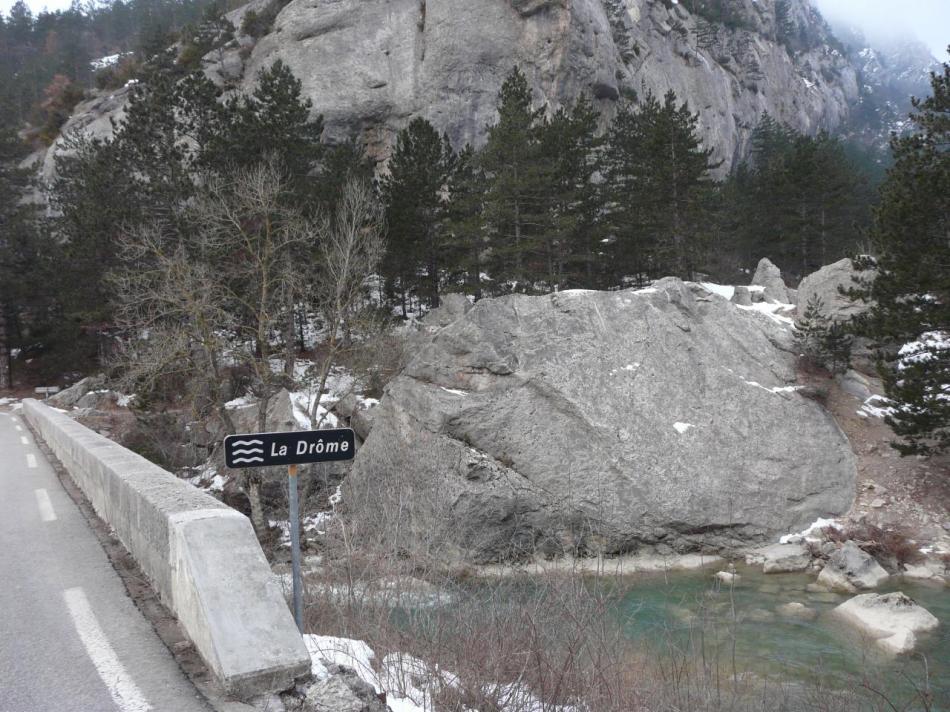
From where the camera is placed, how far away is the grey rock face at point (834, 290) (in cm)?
2333

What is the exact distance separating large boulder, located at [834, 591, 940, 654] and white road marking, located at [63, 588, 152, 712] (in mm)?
11635

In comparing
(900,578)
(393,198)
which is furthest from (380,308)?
(900,578)

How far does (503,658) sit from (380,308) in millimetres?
22263

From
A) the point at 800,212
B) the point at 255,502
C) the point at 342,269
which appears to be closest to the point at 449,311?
the point at 342,269

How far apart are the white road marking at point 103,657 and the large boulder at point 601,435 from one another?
9.64 m

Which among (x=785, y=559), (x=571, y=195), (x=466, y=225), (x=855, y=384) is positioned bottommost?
(x=785, y=559)

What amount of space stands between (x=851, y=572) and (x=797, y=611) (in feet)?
7.62

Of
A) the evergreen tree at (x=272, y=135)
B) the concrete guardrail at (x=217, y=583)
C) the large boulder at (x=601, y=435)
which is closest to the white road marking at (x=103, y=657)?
the concrete guardrail at (x=217, y=583)

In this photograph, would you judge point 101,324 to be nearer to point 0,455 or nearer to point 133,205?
point 133,205

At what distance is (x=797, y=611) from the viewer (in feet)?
42.5

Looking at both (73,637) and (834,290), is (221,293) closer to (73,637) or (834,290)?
(73,637)

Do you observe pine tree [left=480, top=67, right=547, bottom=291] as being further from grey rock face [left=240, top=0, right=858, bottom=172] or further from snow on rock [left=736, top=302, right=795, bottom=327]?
grey rock face [left=240, top=0, right=858, bottom=172]

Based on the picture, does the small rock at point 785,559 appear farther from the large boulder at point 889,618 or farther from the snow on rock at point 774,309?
the snow on rock at point 774,309

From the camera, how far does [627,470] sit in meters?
17.2
